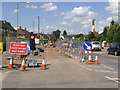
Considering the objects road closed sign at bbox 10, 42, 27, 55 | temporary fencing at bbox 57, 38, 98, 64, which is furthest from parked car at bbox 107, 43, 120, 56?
road closed sign at bbox 10, 42, 27, 55

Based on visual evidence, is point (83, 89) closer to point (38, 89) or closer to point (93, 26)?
point (38, 89)

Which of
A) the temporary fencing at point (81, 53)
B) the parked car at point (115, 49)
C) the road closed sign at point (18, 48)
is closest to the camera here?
the road closed sign at point (18, 48)

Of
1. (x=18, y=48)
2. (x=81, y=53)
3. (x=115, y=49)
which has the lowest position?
(x=81, y=53)

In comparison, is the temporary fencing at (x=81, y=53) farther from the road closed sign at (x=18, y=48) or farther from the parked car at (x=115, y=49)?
the road closed sign at (x=18, y=48)

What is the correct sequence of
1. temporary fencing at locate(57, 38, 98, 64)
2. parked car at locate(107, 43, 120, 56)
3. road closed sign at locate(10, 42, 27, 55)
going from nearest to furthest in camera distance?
road closed sign at locate(10, 42, 27, 55), temporary fencing at locate(57, 38, 98, 64), parked car at locate(107, 43, 120, 56)

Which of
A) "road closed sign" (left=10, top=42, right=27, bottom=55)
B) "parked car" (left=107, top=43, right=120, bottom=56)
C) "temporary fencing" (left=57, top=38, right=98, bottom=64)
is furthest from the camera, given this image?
"parked car" (left=107, top=43, right=120, bottom=56)

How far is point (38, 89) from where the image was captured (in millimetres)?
7504

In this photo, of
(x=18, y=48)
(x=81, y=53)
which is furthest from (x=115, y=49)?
(x=18, y=48)

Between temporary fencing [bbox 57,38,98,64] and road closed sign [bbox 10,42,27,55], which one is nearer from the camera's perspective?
road closed sign [bbox 10,42,27,55]

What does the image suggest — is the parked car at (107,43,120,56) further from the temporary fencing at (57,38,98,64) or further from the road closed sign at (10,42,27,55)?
the road closed sign at (10,42,27,55)

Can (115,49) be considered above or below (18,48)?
below

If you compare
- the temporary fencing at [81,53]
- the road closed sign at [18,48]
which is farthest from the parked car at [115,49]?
the road closed sign at [18,48]

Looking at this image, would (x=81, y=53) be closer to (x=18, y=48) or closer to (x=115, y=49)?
(x=18, y=48)

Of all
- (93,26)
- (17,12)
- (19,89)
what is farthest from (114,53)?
(93,26)
